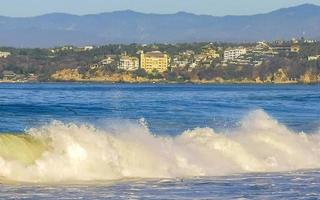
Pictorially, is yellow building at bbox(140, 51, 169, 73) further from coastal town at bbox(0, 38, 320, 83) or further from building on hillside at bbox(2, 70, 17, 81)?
building on hillside at bbox(2, 70, 17, 81)

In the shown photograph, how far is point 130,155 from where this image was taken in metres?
22.1

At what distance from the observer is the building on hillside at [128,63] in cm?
18529

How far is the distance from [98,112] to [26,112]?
5199 mm

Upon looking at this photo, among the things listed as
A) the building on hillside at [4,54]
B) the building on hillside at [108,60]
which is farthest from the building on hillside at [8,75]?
the building on hillside at [108,60]

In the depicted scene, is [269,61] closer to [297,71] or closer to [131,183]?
[297,71]

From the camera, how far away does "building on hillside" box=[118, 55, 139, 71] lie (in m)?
185

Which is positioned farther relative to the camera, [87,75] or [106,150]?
[87,75]

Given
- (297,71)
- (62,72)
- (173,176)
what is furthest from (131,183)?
(297,71)

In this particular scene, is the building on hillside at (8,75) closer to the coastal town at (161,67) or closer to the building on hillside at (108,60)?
the coastal town at (161,67)

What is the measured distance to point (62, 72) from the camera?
174 meters

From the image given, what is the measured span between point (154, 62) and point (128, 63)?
786 centimetres

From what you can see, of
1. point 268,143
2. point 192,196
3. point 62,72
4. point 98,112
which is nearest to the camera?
point 192,196

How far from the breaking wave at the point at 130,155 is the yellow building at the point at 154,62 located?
15802 cm

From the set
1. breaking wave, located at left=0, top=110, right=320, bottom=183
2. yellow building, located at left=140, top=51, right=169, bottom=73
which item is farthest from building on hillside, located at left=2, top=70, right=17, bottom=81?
breaking wave, located at left=0, top=110, right=320, bottom=183
